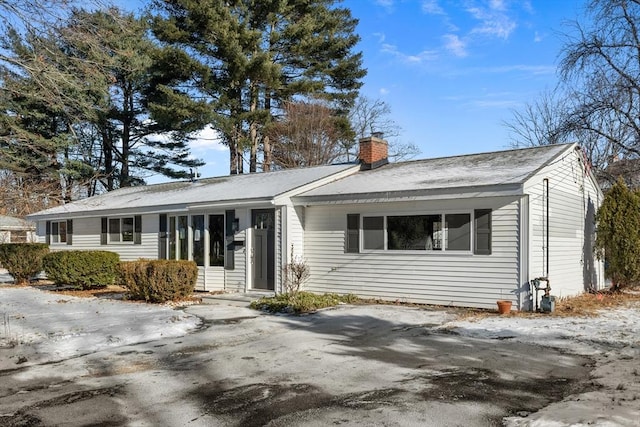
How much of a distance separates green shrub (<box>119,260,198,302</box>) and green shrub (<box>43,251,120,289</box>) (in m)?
3.20

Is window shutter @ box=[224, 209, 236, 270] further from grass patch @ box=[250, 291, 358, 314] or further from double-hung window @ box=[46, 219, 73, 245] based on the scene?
double-hung window @ box=[46, 219, 73, 245]

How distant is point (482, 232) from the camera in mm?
10797

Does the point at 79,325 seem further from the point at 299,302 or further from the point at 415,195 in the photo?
the point at 415,195

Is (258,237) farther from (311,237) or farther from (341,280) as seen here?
(341,280)

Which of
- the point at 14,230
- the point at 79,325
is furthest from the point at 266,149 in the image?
the point at 14,230

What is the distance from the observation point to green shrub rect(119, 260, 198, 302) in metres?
12.2

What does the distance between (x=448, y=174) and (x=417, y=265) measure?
243cm

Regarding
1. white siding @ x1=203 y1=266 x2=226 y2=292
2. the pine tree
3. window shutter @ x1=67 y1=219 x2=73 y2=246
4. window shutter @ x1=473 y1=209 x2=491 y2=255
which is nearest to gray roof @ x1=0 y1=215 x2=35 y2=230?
window shutter @ x1=67 y1=219 x2=73 y2=246

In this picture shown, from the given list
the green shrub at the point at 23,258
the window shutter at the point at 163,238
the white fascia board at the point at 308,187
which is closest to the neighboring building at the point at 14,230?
the green shrub at the point at 23,258

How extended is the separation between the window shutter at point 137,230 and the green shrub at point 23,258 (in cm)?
340

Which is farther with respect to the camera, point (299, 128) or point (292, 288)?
point (299, 128)

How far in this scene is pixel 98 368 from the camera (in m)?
6.58

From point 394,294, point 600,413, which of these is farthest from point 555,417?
point 394,294

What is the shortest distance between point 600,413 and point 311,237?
9.73 meters
